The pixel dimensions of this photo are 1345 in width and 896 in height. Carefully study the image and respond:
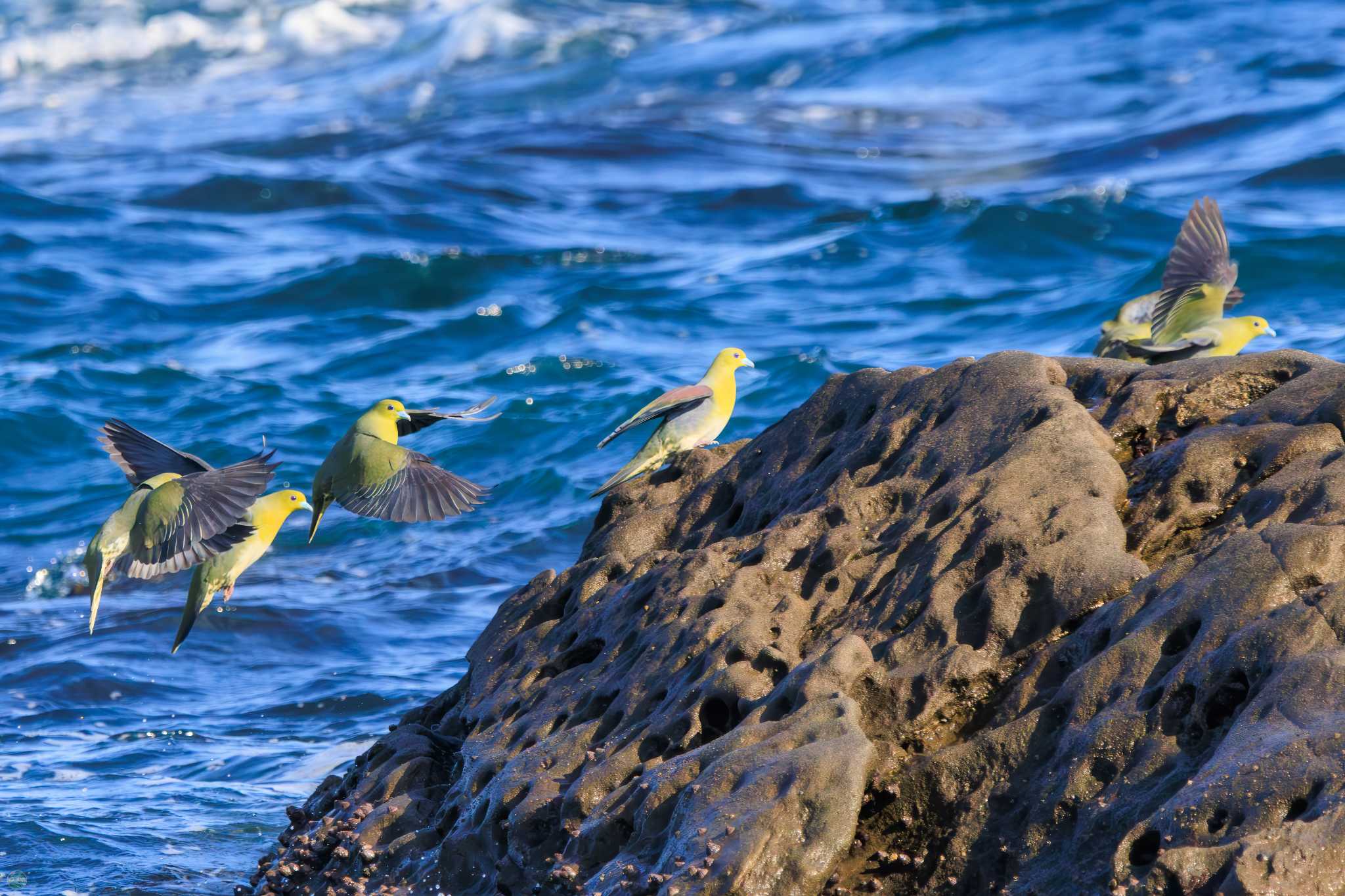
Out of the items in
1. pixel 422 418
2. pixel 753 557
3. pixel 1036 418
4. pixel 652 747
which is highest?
pixel 1036 418

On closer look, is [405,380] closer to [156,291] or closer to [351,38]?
[156,291]

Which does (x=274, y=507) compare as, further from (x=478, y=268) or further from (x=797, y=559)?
(x=478, y=268)

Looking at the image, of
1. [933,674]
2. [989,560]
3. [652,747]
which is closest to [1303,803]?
[933,674]

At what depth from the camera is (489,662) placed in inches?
199

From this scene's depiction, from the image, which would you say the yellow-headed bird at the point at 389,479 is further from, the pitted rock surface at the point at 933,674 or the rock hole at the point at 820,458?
the rock hole at the point at 820,458

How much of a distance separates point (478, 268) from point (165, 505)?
36.6ft

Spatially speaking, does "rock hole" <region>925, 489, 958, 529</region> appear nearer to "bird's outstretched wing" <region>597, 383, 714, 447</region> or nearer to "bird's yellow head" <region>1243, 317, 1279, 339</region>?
"bird's outstretched wing" <region>597, 383, 714, 447</region>

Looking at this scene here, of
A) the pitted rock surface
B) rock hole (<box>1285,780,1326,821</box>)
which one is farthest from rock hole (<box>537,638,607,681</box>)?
rock hole (<box>1285,780,1326,821</box>)

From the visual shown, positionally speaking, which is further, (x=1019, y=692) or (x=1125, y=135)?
(x=1125, y=135)

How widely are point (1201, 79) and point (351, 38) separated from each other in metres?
15.7

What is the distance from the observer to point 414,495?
5.52m

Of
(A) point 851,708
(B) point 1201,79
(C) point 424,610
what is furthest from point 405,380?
(B) point 1201,79

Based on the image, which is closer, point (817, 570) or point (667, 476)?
point (817, 570)

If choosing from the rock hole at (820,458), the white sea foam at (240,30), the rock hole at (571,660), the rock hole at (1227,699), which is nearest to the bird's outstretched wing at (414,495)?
the rock hole at (571,660)
